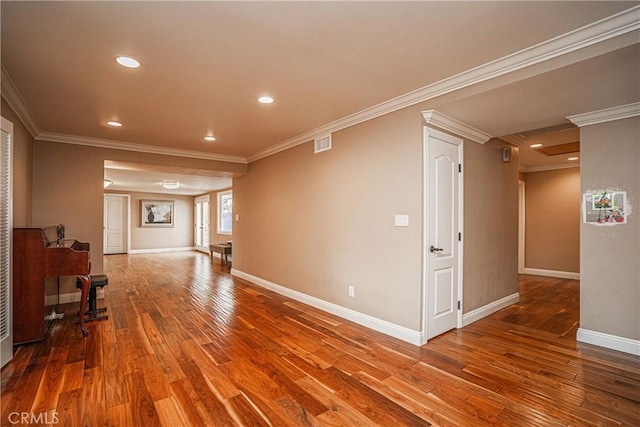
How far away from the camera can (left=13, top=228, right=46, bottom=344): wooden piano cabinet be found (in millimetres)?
2965

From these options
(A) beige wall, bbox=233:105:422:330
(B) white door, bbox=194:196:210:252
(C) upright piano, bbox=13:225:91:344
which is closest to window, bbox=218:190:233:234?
(B) white door, bbox=194:196:210:252

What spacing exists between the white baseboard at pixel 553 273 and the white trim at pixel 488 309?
2.75m

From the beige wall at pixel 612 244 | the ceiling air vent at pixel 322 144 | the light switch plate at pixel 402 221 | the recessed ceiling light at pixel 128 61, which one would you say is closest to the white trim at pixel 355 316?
the light switch plate at pixel 402 221

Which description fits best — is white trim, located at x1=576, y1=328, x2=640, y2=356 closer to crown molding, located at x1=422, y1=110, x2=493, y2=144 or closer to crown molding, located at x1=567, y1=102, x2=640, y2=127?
crown molding, located at x1=567, y1=102, x2=640, y2=127

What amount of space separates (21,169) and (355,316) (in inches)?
167

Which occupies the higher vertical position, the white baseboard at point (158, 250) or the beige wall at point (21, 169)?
the beige wall at point (21, 169)

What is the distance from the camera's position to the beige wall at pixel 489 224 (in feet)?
12.3

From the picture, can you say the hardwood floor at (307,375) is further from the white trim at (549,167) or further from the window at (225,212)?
the window at (225,212)

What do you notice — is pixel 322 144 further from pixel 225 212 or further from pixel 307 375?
pixel 225 212

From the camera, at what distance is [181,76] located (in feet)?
8.87

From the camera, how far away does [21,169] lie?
358 cm

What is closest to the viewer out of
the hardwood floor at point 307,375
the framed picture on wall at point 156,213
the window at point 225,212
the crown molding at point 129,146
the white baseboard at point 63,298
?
the hardwood floor at point 307,375

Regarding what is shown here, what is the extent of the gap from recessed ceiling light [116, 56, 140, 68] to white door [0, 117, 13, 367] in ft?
Answer: 3.60

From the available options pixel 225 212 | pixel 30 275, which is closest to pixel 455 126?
pixel 30 275
